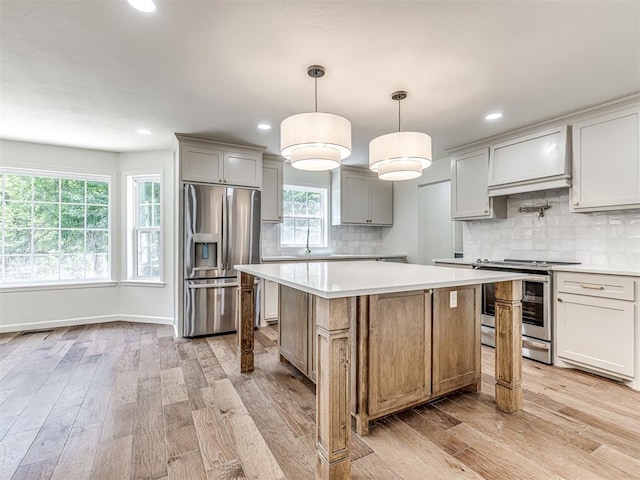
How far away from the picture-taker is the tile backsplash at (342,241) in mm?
4934

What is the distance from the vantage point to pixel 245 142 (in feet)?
13.4

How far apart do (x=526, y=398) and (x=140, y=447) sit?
8.44 feet

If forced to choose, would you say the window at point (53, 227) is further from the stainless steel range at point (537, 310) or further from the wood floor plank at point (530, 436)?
the stainless steel range at point (537, 310)

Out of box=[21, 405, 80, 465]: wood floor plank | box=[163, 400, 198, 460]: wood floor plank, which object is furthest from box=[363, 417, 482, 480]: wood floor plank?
box=[21, 405, 80, 465]: wood floor plank

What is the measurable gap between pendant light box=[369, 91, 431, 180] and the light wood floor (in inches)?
68.5

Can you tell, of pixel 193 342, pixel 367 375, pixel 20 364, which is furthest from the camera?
pixel 193 342

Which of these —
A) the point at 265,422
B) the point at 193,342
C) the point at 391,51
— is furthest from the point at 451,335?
the point at 193,342

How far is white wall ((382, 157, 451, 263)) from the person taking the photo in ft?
16.1

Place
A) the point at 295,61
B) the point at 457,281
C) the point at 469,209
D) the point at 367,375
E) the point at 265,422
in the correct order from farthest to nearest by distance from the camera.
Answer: the point at 469,209 → the point at 295,61 → the point at 265,422 → the point at 367,375 → the point at 457,281

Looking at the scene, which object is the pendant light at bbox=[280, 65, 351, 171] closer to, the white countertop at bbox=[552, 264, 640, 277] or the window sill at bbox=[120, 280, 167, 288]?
the white countertop at bbox=[552, 264, 640, 277]

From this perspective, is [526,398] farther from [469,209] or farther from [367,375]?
[469,209]

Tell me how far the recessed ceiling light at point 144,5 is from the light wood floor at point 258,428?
7.82 ft

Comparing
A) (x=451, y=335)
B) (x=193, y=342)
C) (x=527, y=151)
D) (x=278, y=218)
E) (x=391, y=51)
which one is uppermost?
(x=391, y=51)

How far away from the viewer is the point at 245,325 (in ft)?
9.27
